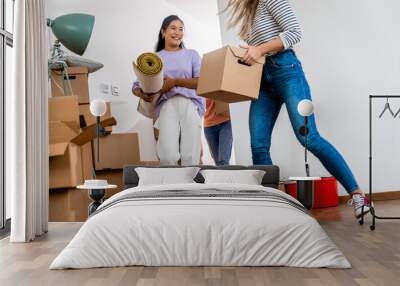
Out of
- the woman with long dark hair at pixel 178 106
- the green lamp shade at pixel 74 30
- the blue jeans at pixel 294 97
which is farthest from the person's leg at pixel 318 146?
the green lamp shade at pixel 74 30

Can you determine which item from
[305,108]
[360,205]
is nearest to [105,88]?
[305,108]

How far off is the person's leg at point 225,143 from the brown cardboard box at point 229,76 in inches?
29.3

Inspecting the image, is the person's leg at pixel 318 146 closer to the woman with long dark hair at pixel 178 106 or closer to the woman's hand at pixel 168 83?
the woman with long dark hair at pixel 178 106

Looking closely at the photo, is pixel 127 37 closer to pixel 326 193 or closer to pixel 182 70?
pixel 182 70

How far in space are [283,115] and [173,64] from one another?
1039 millimetres

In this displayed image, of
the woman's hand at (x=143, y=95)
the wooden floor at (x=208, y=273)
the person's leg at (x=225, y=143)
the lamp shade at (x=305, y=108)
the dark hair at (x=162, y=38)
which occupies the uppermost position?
the dark hair at (x=162, y=38)

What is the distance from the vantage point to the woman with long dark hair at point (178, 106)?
4.55 m

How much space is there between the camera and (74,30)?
191 inches

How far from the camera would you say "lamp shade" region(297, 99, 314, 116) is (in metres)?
Answer: 4.07

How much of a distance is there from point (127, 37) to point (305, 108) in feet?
6.96

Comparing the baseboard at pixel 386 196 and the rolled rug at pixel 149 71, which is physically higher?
the rolled rug at pixel 149 71

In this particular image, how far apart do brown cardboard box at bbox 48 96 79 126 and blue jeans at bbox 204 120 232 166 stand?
1124 millimetres

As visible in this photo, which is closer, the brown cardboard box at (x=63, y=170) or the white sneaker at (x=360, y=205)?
the white sneaker at (x=360, y=205)

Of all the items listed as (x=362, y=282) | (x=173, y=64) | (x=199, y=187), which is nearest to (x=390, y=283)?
(x=362, y=282)
